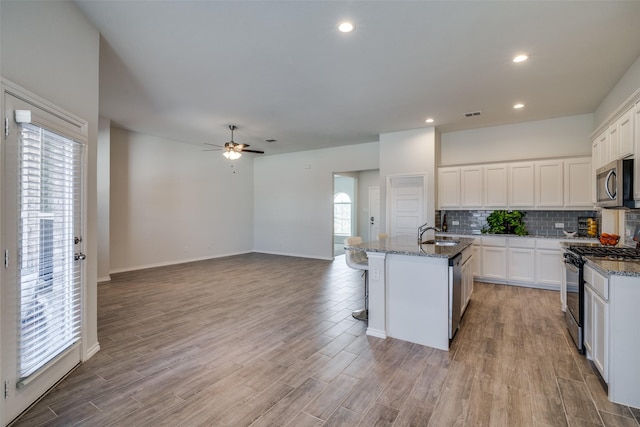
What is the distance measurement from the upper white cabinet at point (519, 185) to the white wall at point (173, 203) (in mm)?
5685

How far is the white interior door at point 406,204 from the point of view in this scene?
6.12 m

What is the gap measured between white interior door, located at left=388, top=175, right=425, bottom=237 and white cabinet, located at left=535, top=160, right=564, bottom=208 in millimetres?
1918

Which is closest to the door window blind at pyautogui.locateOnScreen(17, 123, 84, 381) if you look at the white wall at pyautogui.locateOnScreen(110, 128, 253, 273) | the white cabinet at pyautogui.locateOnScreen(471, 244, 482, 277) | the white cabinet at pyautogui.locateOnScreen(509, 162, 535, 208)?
the white wall at pyautogui.locateOnScreen(110, 128, 253, 273)

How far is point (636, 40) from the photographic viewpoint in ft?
9.38

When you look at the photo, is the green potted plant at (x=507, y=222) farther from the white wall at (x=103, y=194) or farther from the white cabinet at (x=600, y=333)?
the white wall at (x=103, y=194)

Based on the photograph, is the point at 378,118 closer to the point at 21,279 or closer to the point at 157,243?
the point at 21,279

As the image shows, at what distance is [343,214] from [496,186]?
5.82 meters

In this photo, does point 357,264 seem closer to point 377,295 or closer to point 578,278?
point 377,295

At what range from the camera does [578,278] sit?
9.05ft

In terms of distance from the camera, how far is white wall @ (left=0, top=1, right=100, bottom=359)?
187 centimetres

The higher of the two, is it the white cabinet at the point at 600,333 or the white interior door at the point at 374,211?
the white interior door at the point at 374,211

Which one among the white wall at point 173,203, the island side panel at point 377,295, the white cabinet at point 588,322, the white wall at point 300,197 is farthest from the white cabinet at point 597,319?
the white wall at point 173,203

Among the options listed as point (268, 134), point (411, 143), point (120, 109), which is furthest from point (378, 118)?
point (120, 109)

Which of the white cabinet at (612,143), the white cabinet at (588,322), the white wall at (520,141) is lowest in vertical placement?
the white cabinet at (588,322)
